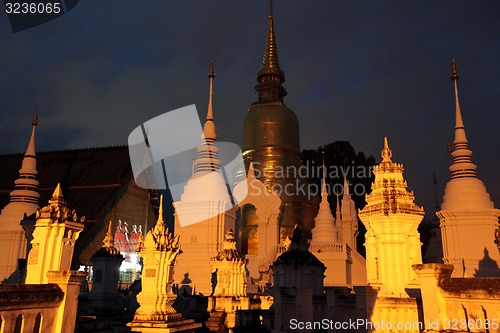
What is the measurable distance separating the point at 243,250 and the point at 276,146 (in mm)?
10027

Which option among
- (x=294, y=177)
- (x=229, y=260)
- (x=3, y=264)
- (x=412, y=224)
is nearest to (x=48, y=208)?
(x=229, y=260)

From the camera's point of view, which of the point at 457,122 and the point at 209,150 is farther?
the point at 209,150

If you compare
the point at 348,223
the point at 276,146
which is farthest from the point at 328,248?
the point at 276,146

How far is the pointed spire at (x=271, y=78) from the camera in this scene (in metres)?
→ 40.0

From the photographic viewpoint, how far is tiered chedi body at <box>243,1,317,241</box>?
1273 inches

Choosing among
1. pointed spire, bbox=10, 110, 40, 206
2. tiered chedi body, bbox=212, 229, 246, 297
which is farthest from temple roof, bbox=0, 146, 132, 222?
tiered chedi body, bbox=212, 229, 246, 297

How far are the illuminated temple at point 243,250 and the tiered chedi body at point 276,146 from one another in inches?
4.9

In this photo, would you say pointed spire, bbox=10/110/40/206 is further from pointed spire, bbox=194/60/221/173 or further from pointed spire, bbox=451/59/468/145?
pointed spire, bbox=451/59/468/145

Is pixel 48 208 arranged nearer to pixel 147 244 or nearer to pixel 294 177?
pixel 147 244

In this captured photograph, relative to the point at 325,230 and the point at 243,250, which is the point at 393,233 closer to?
the point at 325,230

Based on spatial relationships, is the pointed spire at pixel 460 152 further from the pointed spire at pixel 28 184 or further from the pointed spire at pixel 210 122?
the pointed spire at pixel 28 184

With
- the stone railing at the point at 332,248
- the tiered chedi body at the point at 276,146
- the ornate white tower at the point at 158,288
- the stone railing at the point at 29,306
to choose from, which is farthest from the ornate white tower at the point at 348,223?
the stone railing at the point at 29,306

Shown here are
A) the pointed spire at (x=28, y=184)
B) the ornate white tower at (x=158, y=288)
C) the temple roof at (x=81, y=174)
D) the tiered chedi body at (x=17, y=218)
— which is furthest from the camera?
the temple roof at (x=81, y=174)

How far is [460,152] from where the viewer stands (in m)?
20.3
